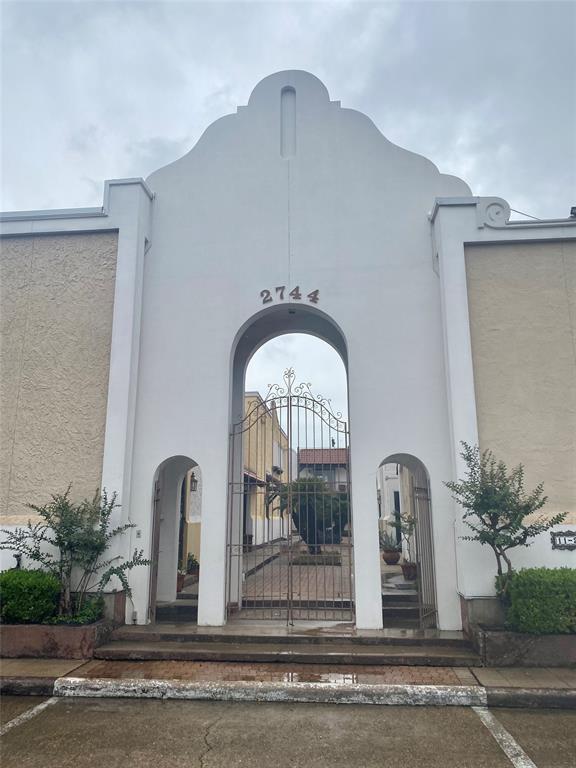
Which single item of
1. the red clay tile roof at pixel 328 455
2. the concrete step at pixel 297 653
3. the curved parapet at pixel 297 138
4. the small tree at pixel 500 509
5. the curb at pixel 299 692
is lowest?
the curb at pixel 299 692

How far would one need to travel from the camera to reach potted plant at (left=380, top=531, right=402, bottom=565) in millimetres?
14391

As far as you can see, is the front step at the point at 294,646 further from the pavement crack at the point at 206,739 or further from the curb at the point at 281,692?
the pavement crack at the point at 206,739

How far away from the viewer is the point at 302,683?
5746 millimetres

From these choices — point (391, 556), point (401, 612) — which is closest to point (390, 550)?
point (391, 556)

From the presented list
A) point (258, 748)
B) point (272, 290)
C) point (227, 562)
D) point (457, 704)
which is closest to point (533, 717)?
point (457, 704)

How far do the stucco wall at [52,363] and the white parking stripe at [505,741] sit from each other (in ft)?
19.0

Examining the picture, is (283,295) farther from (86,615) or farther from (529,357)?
(86,615)

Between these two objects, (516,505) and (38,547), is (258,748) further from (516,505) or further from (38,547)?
(38,547)

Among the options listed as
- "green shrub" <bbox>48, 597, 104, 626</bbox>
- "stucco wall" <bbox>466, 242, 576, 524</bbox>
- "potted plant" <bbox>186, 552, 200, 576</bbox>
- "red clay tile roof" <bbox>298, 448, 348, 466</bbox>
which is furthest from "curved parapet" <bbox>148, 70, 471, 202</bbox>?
"potted plant" <bbox>186, 552, 200, 576</bbox>

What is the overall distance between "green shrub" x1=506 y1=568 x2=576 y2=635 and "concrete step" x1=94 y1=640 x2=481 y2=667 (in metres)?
0.76

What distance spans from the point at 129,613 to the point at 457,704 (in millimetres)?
4612

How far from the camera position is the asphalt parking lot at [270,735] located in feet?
14.4

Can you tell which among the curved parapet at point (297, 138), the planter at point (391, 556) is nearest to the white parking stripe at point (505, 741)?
the curved parapet at point (297, 138)

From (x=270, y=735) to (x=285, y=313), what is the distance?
6.49 metres
